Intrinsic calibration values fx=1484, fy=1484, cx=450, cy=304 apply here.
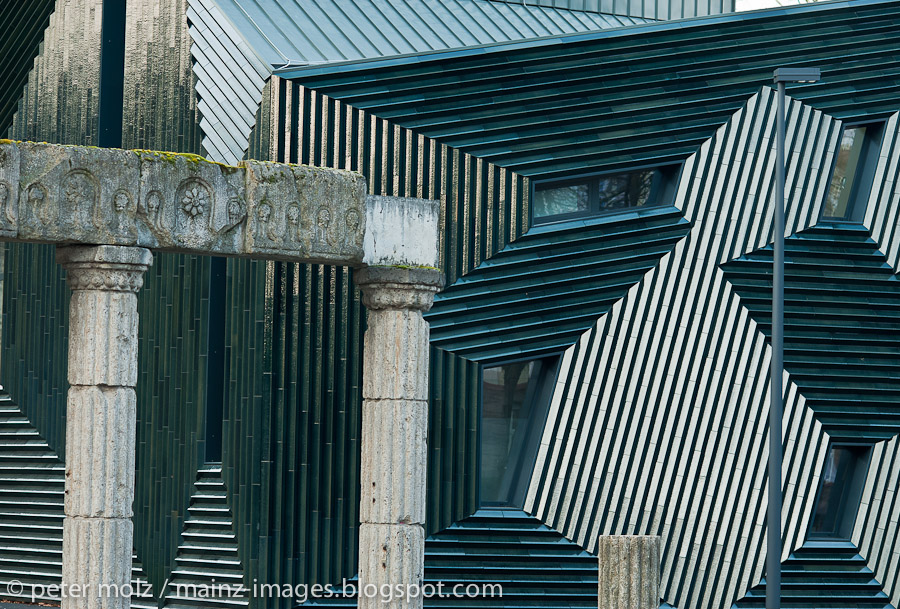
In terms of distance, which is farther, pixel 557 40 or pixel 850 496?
pixel 850 496

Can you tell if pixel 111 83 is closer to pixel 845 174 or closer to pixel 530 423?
pixel 530 423

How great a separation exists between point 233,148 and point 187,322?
264 centimetres

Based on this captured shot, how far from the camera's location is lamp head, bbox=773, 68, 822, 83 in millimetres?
18688

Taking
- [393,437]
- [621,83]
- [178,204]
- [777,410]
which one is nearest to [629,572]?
[393,437]

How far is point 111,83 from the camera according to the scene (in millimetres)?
23453

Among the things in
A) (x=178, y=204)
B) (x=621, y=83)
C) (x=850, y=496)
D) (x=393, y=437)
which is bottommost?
(x=850, y=496)

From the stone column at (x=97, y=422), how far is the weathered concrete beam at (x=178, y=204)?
376 millimetres

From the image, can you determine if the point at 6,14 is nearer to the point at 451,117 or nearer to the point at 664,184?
the point at 451,117

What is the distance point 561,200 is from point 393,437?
6.34m

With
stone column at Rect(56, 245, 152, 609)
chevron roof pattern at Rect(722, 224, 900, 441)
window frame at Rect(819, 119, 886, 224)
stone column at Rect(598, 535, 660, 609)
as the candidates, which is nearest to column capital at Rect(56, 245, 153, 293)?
stone column at Rect(56, 245, 152, 609)

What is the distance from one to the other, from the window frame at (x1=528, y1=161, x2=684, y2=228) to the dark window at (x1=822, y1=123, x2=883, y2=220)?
2660mm

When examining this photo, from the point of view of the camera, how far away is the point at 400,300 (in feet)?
54.2

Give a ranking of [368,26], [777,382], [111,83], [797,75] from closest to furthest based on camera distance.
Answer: [797,75] < [777,382] < [368,26] < [111,83]

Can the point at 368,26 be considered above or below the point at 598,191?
above
